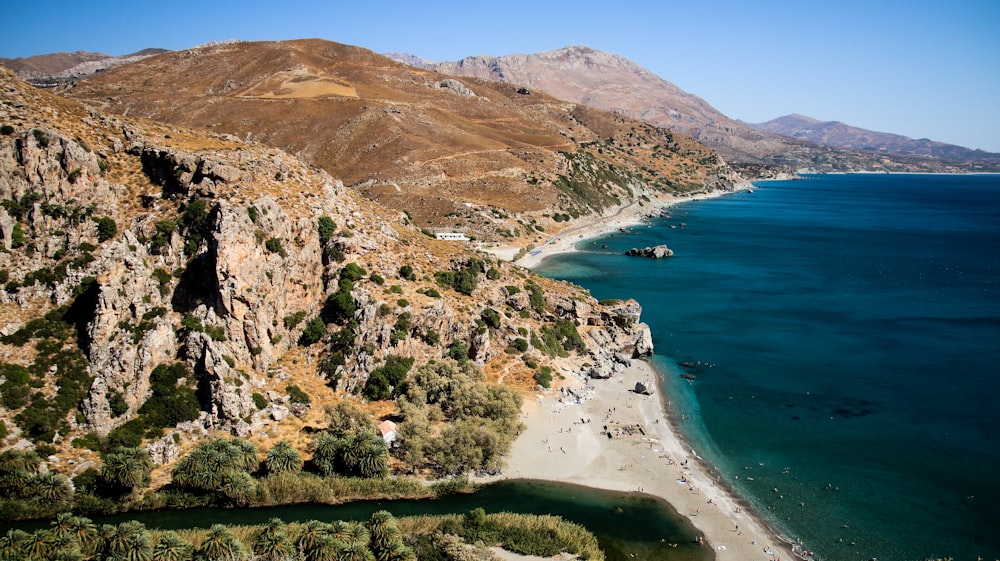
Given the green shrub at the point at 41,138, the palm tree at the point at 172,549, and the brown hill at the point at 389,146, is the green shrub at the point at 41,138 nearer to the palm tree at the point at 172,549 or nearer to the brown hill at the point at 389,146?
the palm tree at the point at 172,549

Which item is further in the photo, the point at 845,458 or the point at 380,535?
the point at 845,458

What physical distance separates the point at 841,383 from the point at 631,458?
1393 inches

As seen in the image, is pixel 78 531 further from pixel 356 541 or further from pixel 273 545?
pixel 356 541

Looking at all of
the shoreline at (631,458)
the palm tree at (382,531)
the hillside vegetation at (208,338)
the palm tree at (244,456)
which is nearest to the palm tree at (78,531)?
the hillside vegetation at (208,338)

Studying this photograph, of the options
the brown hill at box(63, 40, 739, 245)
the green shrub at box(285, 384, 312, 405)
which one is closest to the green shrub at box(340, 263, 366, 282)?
the green shrub at box(285, 384, 312, 405)

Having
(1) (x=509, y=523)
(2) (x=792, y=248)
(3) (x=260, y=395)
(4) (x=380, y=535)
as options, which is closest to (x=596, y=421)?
(1) (x=509, y=523)

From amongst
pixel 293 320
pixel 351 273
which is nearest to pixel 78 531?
pixel 293 320

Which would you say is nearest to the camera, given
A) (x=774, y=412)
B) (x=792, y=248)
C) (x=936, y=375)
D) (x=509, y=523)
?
(x=509, y=523)

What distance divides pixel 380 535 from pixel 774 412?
47.1 meters

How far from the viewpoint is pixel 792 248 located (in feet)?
533

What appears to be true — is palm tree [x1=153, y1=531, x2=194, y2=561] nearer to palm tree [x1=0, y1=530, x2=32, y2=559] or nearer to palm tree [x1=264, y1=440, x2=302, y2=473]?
palm tree [x1=0, y1=530, x2=32, y2=559]

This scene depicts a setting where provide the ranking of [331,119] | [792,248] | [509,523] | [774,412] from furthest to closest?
[331,119] → [792,248] → [774,412] → [509,523]

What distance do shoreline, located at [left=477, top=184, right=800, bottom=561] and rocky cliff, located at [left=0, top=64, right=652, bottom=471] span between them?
504 centimetres

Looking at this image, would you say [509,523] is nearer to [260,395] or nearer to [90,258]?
[260,395]
